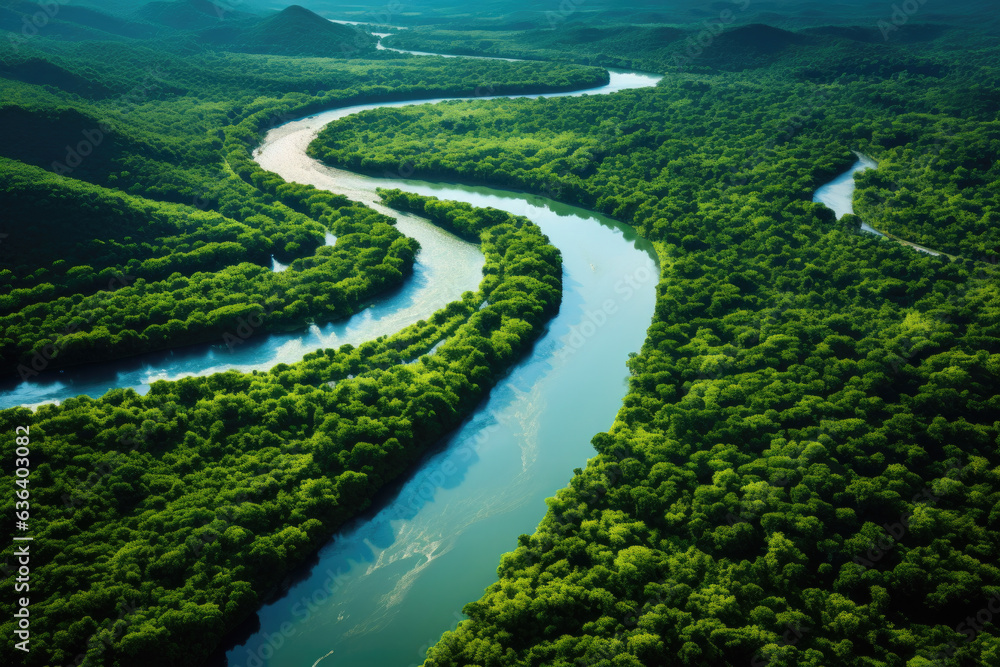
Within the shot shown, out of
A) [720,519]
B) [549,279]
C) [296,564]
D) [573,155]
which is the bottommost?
[296,564]

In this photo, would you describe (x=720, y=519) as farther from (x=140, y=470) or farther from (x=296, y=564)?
(x=140, y=470)

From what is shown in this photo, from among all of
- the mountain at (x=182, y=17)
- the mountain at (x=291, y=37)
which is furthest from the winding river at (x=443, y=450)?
the mountain at (x=182, y=17)

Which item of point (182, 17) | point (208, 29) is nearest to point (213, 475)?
point (208, 29)

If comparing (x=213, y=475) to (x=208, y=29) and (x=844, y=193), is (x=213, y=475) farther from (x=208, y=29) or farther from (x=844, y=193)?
(x=208, y=29)

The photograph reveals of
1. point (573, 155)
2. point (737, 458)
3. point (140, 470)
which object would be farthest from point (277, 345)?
point (573, 155)

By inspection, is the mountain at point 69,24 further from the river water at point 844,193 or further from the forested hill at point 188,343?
the river water at point 844,193

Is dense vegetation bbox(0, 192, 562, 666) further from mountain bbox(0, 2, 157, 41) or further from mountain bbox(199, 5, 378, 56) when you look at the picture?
mountain bbox(0, 2, 157, 41)
